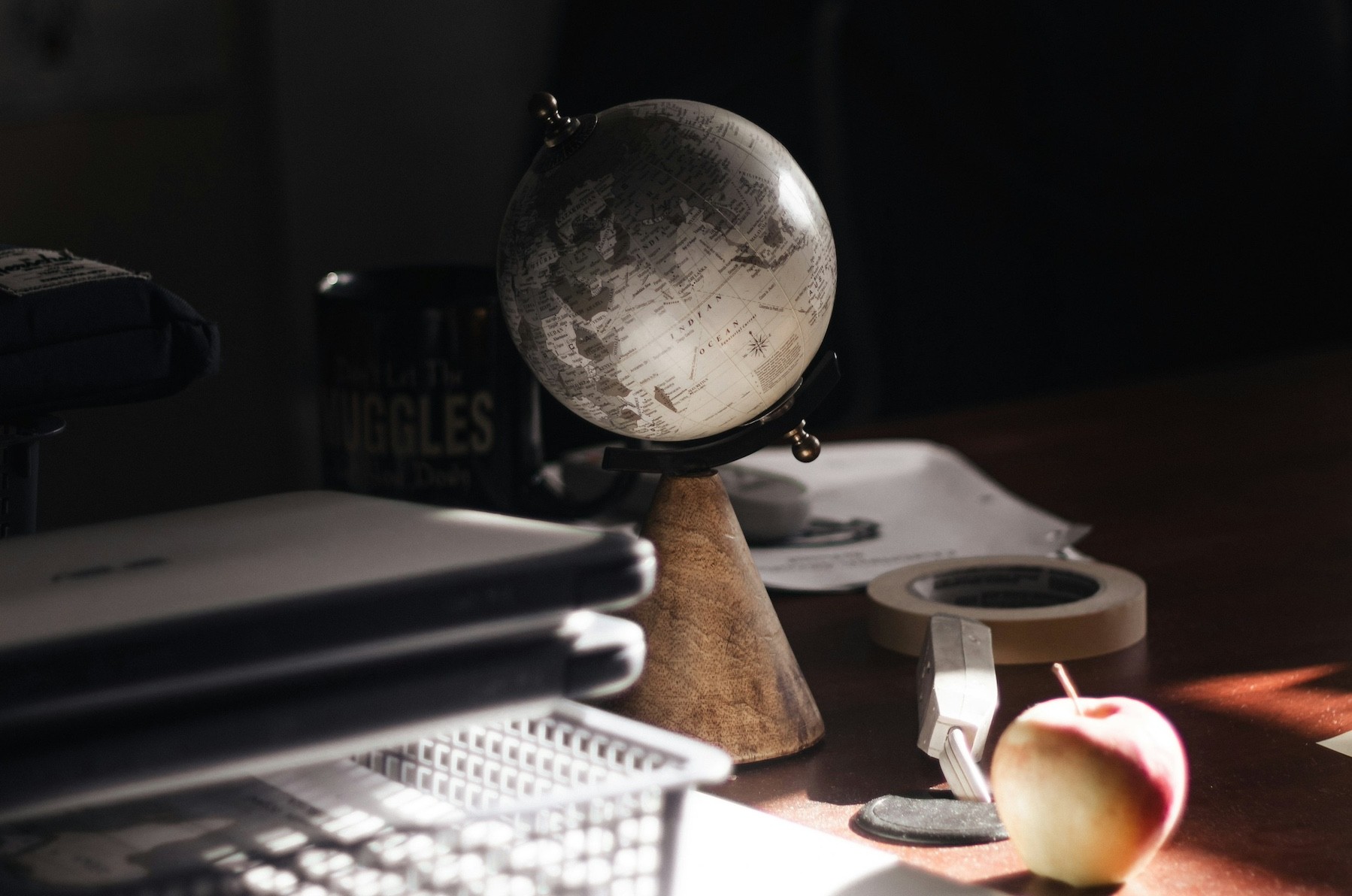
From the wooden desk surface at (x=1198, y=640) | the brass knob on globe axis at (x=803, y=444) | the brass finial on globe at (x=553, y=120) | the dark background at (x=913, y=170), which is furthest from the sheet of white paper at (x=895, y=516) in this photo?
the dark background at (x=913, y=170)

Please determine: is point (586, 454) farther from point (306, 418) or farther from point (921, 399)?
point (306, 418)

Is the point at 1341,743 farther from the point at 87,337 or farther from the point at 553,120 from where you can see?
the point at 87,337

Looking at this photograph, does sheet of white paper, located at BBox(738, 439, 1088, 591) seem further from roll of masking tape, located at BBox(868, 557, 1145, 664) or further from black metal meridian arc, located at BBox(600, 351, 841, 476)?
black metal meridian arc, located at BBox(600, 351, 841, 476)

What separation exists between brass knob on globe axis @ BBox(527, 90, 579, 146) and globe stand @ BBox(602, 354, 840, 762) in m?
0.14

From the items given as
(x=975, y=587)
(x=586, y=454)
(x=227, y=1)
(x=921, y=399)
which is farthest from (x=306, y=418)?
(x=975, y=587)

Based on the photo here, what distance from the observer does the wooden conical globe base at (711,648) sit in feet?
1.98

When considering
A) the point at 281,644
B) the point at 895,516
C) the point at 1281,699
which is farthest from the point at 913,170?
the point at 281,644

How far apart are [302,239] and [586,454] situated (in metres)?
2.08

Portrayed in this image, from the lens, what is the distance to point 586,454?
3.46 feet

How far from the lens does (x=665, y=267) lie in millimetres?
565

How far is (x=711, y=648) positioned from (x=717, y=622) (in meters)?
0.01

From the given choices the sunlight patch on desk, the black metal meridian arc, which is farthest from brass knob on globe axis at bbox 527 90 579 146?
the sunlight patch on desk

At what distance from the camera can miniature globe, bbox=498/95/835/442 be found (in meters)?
0.57

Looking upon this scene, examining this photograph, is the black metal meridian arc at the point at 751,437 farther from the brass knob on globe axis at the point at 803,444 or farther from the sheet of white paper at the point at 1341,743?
the sheet of white paper at the point at 1341,743
